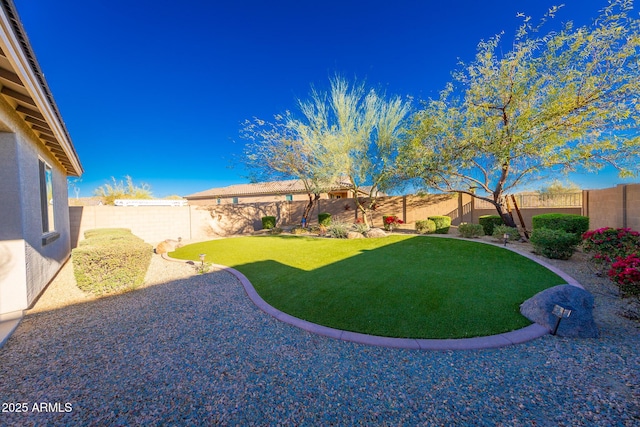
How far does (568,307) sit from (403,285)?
224 centimetres

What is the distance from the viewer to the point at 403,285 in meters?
4.62

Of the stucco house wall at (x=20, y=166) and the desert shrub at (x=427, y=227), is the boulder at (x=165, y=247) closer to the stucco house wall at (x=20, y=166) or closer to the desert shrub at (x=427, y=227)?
the stucco house wall at (x=20, y=166)

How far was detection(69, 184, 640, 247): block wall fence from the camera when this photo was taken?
24.0 ft

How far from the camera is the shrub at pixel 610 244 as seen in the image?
4.85 m

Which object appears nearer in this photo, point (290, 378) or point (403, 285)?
point (290, 378)

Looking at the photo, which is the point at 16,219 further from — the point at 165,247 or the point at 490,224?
the point at 490,224

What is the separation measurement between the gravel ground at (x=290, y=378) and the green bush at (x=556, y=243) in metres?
3.19

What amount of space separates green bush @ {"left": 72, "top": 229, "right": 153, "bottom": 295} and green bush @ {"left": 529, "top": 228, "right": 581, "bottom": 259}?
32.0ft

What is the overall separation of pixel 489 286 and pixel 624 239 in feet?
11.7

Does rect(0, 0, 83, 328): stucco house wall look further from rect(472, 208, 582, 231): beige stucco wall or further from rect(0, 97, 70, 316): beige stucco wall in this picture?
rect(472, 208, 582, 231): beige stucco wall

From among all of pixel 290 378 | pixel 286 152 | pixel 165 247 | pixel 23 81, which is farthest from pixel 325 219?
pixel 23 81

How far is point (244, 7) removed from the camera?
9500 millimetres

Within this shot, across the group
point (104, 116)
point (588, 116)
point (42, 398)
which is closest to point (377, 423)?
point (42, 398)

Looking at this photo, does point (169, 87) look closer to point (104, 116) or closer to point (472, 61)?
point (104, 116)
